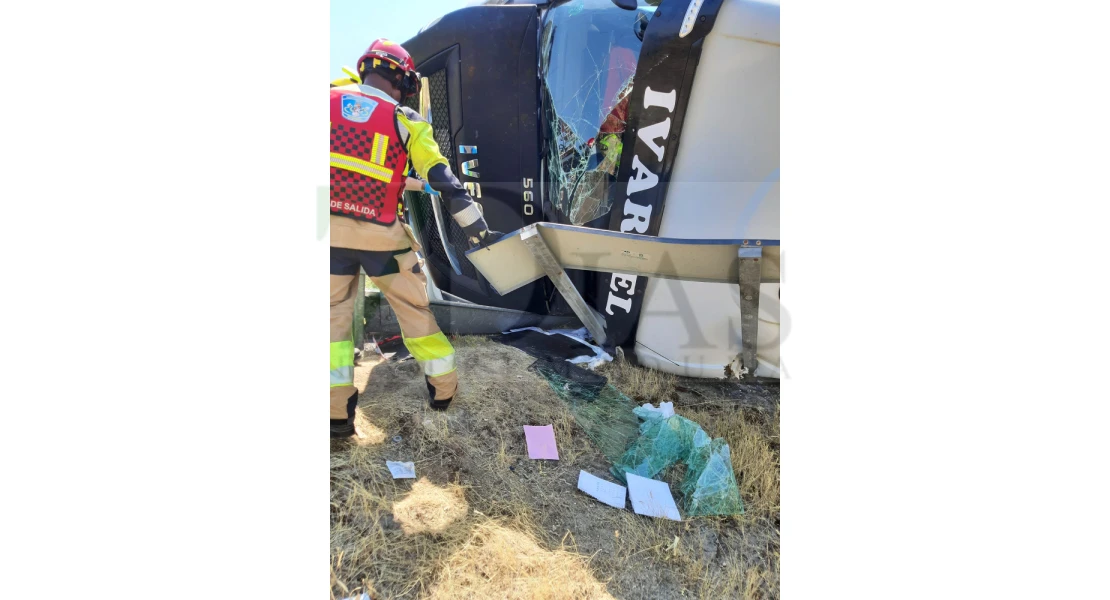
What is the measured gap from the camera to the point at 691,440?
1.84 meters

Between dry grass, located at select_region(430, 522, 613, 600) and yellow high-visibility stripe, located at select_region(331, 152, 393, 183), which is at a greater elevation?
yellow high-visibility stripe, located at select_region(331, 152, 393, 183)

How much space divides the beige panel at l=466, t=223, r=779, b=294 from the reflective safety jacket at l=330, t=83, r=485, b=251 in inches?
13.8

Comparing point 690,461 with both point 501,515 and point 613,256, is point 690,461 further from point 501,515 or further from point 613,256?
point 613,256

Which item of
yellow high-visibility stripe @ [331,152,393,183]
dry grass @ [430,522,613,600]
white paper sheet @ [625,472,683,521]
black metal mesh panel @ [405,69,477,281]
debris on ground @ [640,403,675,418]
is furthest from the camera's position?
debris on ground @ [640,403,675,418]

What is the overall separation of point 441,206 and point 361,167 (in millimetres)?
308

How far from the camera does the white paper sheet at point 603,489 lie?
5.47 feet

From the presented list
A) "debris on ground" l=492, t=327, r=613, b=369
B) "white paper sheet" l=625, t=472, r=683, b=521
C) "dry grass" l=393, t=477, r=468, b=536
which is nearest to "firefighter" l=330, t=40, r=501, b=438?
"dry grass" l=393, t=477, r=468, b=536

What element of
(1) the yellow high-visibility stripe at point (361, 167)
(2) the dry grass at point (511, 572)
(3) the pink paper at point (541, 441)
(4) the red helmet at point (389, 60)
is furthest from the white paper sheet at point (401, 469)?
(4) the red helmet at point (389, 60)

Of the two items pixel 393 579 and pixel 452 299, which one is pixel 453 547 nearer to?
pixel 393 579

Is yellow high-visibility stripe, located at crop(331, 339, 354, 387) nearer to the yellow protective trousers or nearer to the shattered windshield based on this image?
the yellow protective trousers

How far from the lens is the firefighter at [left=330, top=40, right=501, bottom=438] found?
1.55 meters

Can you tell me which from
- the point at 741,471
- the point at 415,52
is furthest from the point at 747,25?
the point at 741,471

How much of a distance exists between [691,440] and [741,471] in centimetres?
20

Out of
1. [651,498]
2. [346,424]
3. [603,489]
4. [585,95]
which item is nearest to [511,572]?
[603,489]
